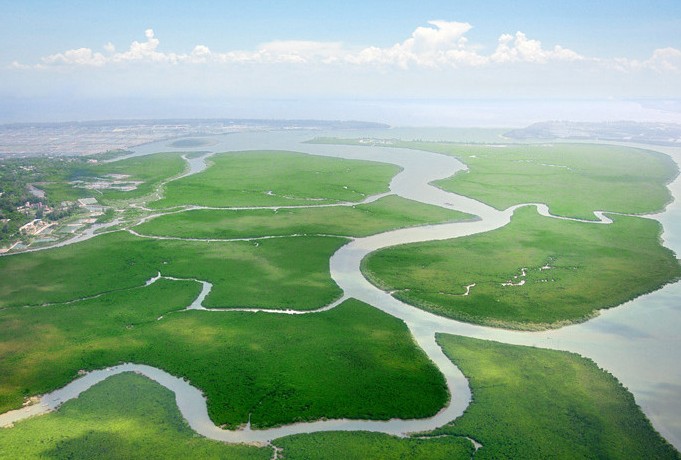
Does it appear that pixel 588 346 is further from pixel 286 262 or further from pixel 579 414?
pixel 286 262

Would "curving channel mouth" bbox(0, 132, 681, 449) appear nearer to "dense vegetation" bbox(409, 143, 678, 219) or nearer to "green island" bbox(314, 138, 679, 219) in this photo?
"green island" bbox(314, 138, 679, 219)

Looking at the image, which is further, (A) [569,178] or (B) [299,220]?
(A) [569,178]

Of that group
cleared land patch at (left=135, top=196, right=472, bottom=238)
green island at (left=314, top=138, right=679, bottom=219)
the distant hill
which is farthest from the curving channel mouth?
the distant hill

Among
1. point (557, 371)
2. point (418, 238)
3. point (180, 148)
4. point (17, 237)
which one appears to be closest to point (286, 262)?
point (418, 238)

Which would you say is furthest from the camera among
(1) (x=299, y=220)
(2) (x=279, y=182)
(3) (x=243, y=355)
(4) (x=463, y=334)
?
(2) (x=279, y=182)

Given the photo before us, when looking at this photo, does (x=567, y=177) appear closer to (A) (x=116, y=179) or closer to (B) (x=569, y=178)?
(B) (x=569, y=178)

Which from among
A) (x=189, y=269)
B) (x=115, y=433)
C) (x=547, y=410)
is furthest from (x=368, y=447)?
(x=189, y=269)
